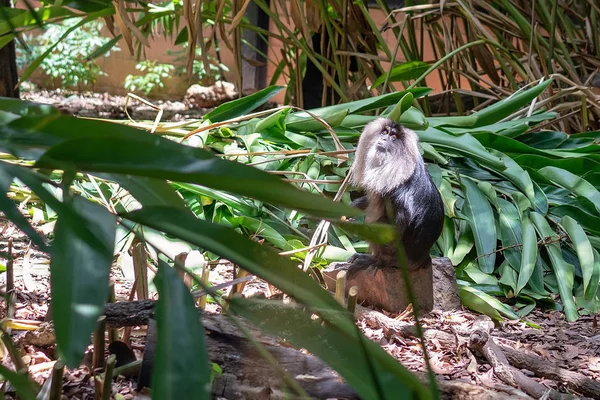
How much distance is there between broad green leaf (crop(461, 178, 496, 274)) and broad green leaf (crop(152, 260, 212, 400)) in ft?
8.48

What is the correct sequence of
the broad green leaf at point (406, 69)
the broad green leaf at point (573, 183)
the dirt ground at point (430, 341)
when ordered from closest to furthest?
the dirt ground at point (430, 341) < the broad green leaf at point (573, 183) < the broad green leaf at point (406, 69)

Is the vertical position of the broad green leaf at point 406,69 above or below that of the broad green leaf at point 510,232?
above

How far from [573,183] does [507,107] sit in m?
0.69

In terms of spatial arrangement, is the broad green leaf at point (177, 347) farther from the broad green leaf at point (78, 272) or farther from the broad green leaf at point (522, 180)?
the broad green leaf at point (522, 180)

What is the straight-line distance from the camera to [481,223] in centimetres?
332

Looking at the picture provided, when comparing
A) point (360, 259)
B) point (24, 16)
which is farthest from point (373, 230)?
point (360, 259)

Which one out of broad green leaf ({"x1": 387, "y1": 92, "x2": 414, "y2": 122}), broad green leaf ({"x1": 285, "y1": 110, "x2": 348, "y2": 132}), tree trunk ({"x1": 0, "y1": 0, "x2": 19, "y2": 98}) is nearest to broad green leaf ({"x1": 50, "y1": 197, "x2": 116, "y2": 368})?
broad green leaf ({"x1": 387, "y1": 92, "x2": 414, "y2": 122})

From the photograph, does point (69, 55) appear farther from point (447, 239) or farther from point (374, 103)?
point (447, 239)

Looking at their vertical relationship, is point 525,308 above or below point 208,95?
below

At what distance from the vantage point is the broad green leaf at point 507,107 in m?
3.91

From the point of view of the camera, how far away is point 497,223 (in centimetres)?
346

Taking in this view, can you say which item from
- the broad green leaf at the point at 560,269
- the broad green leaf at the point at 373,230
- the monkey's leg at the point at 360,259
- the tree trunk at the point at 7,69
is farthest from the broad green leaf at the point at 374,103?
the broad green leaf at the point at 373,230

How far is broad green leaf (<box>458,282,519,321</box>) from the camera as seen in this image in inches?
108

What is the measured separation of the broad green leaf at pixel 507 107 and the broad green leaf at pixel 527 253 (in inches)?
35.6
